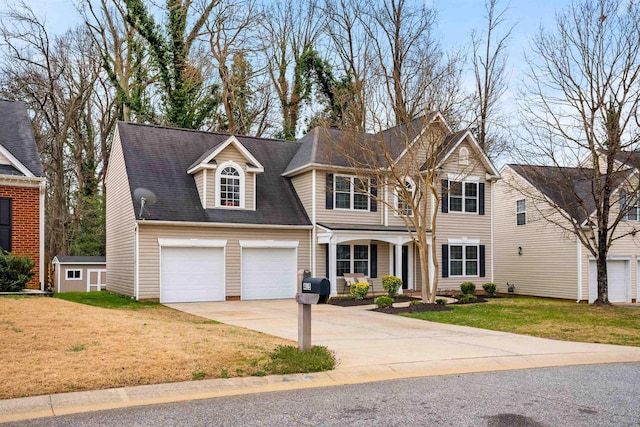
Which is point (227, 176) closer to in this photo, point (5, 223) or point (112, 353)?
point (5, 223)

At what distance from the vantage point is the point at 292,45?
39.2m

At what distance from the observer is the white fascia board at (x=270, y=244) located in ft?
72.8

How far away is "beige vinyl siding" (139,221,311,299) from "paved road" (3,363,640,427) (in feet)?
46.1

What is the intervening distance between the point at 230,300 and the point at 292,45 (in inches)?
874

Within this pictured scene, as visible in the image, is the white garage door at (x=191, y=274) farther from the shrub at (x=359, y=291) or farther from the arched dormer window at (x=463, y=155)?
the arched dormer window at (x=463, y=155)

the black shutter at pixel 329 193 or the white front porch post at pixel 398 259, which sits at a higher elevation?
the black shutter at pixel 329 193

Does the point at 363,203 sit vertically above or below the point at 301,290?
above

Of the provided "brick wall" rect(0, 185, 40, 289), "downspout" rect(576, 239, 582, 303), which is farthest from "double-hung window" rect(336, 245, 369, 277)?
"brick wall" rect(0, 185, 40, 289)

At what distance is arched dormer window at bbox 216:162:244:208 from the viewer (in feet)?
73.0

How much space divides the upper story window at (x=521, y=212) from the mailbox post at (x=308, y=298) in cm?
2274

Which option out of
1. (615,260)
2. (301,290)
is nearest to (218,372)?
(301,290)

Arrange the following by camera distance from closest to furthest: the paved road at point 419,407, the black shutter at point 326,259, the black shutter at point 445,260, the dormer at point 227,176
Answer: the paved road at point 419,407 < the dormer at point 227,176 < the black shutter at point 326,259 < the black shutter at point 445,260

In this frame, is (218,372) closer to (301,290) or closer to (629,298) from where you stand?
(301,290)

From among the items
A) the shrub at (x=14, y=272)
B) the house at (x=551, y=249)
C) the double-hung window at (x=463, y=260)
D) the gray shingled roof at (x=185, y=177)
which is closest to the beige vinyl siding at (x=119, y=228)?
the gray shingled roof at (x=185, y=177)
